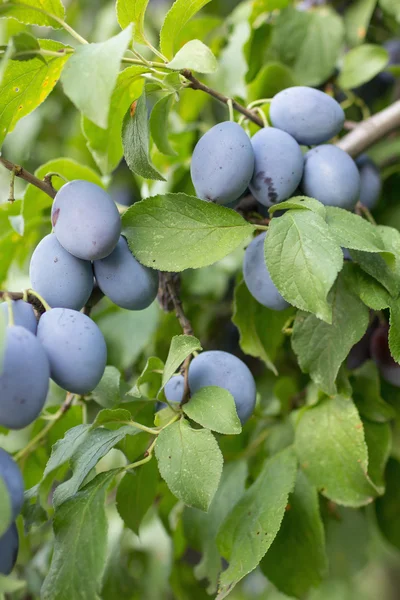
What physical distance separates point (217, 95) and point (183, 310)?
21cm

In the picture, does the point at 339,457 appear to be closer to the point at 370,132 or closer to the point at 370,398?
the point at 370,398

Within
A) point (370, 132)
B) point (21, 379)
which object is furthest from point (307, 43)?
point (21, 379)

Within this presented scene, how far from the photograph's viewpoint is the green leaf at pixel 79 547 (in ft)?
1.51

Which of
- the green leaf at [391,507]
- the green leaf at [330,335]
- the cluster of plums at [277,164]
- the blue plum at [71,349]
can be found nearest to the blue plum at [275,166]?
the cluster of plums at [277,164]

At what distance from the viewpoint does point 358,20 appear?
3.23ft

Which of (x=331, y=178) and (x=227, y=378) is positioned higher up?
(x=331, y=178)

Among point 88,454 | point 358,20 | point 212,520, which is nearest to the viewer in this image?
→ point 88,454

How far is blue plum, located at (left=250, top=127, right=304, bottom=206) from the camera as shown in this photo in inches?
22.5

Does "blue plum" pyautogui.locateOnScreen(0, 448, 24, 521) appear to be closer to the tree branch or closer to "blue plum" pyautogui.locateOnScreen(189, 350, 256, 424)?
"blue plum" pyautogui.locateOnScreen(189, 350, 256, 424)

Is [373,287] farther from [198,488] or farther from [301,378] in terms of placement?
[301,378]

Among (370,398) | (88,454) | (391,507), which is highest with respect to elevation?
(88,454)

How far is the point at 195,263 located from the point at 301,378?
17.8 inches

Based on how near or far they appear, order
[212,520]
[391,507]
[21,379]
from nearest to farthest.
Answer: [21,379] < [212,520] < [391,507]

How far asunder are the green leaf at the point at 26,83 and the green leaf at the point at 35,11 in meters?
0.02
